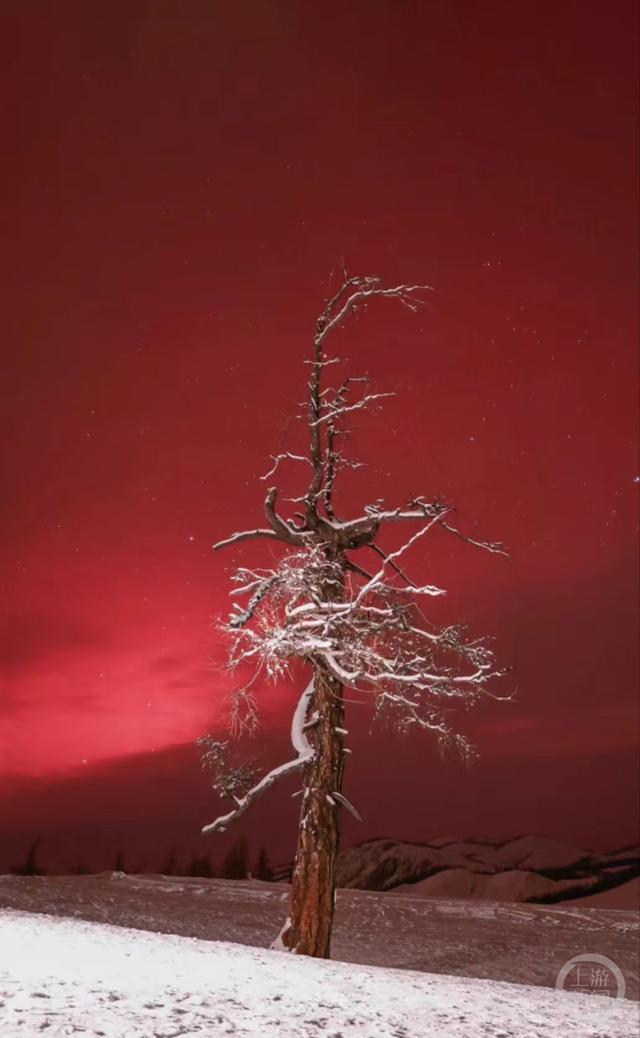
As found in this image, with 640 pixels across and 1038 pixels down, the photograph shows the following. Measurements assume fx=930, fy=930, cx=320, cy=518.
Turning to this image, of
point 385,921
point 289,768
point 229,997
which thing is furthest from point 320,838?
point 385,921

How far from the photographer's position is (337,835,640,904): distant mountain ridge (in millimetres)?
89125

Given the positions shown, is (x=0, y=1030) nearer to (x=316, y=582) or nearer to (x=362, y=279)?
(x=316, y=582)

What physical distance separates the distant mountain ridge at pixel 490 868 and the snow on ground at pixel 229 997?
75281 millimetres

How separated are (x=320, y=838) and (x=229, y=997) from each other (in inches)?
307

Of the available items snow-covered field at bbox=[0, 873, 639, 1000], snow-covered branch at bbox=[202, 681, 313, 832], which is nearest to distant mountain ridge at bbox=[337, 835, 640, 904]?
snow-covered field at bbox=[0, 873, 639, 1000]

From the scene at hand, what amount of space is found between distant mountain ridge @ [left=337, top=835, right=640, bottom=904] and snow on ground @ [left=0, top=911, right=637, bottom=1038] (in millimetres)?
75281

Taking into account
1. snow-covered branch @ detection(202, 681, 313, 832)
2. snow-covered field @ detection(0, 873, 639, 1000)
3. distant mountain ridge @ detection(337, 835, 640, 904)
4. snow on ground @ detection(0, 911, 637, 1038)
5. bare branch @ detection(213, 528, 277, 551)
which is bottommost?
distant mountain ridge @ detection(337, 835, 640, 904)

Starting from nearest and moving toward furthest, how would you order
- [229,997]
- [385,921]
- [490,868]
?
[229,997] → [385,921] → [490,868]

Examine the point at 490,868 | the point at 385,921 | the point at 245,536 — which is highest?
the point at 245,536

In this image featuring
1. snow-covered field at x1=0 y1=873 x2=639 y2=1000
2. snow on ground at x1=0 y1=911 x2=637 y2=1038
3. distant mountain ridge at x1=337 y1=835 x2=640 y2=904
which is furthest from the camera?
distant mountain ridge at x1=337 y1=835 x2=640 y2=904

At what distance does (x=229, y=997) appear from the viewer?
29.8 ft

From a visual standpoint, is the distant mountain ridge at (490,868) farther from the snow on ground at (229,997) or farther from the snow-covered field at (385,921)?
the snow on ground at (229,997)

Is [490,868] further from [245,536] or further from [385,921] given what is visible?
[245,536]

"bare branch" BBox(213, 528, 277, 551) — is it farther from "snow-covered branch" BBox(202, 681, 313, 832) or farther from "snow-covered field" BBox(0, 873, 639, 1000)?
"snow-covered field" BBox(0, 873, 639, 1000)
